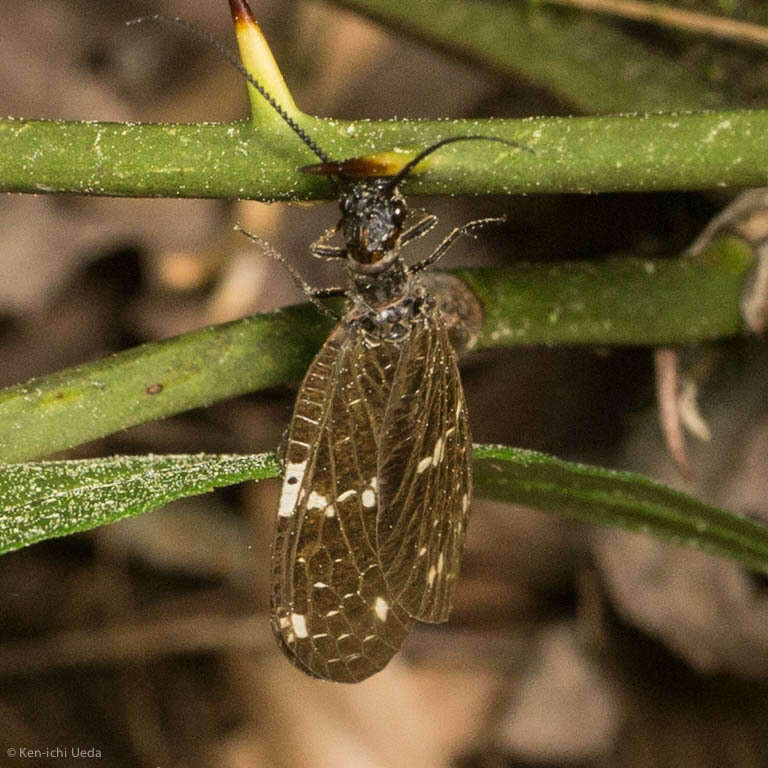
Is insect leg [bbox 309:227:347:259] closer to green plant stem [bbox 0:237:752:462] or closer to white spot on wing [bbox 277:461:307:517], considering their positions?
green plant stem [bbox 0:237:752:462]

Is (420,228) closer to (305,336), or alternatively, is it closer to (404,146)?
(305,336)

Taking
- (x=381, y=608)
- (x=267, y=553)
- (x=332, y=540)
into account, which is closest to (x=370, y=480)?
(x=332, y=540)

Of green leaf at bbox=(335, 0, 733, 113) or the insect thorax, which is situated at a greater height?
green leaf at bbox=(335, 0, 733, 113)

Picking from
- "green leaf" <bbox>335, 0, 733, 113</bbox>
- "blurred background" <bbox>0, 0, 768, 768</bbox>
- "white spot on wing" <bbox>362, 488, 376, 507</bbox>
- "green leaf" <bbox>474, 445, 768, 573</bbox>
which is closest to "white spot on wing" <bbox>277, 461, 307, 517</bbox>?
"white spot on wing" <bbox>362, 488, 376, 507</bbox>

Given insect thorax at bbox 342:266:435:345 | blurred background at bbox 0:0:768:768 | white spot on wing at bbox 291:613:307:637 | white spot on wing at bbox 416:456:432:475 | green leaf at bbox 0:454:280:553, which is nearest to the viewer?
green leaf at bbox 0:454:280:553

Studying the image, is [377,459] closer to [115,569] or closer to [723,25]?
[723,25]

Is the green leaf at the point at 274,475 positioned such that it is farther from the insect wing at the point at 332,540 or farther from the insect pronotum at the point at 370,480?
the insect wing at the point at 332,540

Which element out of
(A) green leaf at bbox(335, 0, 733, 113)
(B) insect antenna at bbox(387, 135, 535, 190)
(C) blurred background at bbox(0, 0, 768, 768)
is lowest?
(C) blurred background at bbox(0, 0, 768, 768)
